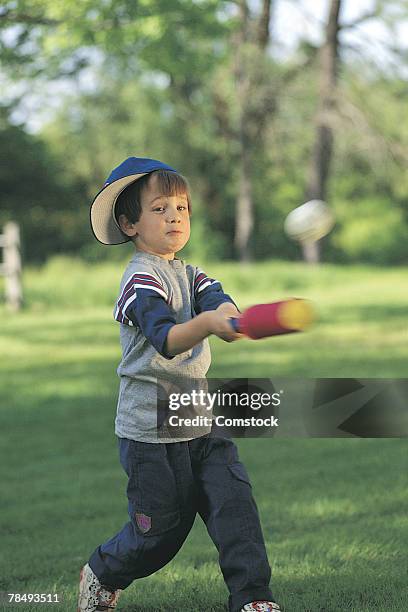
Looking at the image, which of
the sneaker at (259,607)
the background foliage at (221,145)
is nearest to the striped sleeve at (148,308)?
the sneaker at (259,607)

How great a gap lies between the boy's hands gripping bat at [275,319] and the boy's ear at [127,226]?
0.74m

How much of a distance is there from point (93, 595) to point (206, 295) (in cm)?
119

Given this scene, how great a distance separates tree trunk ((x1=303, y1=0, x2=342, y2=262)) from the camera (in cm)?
3572

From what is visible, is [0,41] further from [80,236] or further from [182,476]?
[80,236]

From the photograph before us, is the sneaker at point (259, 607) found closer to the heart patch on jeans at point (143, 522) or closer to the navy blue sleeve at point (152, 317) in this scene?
the heart patch on jeans at point (143, 522)

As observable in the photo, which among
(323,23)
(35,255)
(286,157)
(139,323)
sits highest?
(323,23)

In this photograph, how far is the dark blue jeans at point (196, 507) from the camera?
3.37 meters

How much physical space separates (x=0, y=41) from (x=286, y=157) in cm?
2995

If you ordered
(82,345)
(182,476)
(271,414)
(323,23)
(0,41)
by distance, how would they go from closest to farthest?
(182,476) → (271,414) → (0,41) → (82,345) → (323,23)

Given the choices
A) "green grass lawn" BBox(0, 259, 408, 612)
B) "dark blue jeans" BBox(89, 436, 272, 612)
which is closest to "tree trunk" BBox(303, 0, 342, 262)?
"green grass lawn" BBox(0, 259, 408, 612)

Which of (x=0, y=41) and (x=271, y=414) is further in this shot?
(x=0, y=41)

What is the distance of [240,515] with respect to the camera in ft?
11.1

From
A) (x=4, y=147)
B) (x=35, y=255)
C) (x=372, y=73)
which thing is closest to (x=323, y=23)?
(x=372, y=73)

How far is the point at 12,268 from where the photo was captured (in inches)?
779
